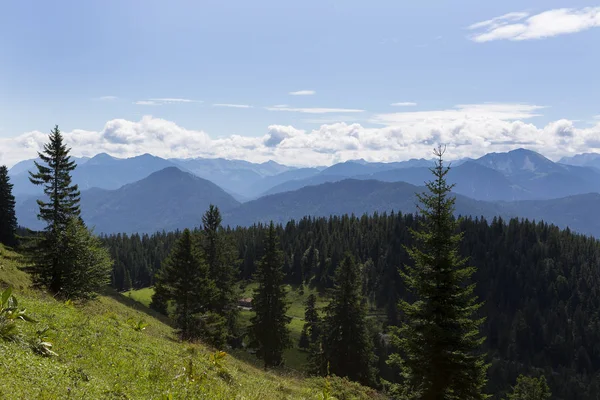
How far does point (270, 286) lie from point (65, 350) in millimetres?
37083

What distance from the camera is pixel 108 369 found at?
14.5 meters

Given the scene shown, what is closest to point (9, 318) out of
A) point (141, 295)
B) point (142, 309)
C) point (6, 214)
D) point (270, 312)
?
point (270, 312)

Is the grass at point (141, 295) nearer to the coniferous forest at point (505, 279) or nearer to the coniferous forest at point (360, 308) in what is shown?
the coniferous forest at point (360, 308)

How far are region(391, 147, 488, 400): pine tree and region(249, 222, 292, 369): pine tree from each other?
28749 mm

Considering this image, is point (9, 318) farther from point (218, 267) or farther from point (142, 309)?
point (142, 309)

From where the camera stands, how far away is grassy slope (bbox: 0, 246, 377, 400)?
446 inches

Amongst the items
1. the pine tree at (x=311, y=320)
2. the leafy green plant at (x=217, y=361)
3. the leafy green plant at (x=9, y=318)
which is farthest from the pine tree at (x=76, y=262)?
the pine tree at (x=311, y=320)

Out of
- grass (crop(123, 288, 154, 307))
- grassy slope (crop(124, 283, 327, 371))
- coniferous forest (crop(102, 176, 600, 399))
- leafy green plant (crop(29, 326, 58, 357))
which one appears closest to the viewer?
leafy green plant (crop(29, 326, 58, 357))

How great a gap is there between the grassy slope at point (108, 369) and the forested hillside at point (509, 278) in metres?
120

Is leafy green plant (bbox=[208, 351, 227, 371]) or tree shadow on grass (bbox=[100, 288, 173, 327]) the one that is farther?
tree shadow on grass (bbox=[100, 288, 173, 327])

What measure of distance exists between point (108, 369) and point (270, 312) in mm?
36905

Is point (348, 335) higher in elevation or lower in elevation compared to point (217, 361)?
lower

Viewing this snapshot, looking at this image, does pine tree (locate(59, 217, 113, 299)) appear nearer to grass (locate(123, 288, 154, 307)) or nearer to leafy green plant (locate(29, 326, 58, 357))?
leafy green plant (locate(29, 326, 58, 357))

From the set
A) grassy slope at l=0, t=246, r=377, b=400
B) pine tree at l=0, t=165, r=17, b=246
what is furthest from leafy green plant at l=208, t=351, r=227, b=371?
pine tree at l=0, t=165, r=17, b=246
